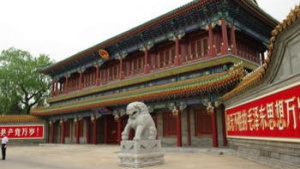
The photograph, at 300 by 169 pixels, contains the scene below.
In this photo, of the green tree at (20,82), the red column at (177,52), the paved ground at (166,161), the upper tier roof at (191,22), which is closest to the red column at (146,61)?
the upper tier roof at (191,22)

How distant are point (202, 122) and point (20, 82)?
25193mm

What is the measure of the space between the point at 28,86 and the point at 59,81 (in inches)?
230

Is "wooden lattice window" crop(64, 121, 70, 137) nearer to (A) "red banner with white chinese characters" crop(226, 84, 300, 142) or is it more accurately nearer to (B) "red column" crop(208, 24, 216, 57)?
(B) "red column" crop(208, 24, 216, 57)

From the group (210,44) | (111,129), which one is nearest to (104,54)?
(111,129)

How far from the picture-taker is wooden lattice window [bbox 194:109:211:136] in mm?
15031

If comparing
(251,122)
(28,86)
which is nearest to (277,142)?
(251,122)

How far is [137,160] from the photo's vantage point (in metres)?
8.91

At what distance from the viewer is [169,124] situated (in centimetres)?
1705

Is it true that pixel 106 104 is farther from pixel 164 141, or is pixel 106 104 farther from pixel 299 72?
pixel 299 72

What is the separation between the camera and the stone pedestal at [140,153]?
8992mm

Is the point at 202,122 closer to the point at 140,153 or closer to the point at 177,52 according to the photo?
the point at 177,52

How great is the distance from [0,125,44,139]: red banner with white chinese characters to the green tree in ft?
25.3

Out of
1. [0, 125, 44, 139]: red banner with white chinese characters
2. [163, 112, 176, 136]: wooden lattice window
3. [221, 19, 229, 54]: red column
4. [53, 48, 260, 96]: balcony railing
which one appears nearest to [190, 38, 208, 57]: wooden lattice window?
[53, 48, 260, 96]: balcony railing

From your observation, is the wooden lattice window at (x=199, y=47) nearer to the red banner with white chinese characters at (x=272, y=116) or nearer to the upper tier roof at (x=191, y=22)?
the upper tier roof at (x=191, y=22)
